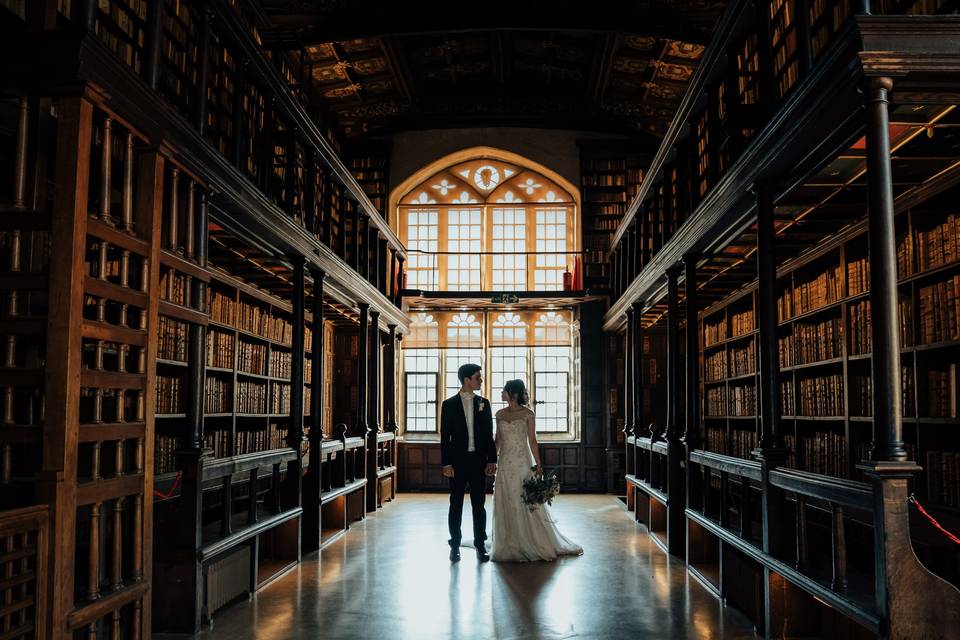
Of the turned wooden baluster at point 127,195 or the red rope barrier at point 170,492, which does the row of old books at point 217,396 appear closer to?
the red rope barrier at point 170,492

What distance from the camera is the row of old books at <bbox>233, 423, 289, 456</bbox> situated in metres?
8.98

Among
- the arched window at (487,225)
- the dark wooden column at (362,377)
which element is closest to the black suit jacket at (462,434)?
the dark wooden column at (362,377)

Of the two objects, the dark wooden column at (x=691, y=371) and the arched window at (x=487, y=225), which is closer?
the dark wooden column at (x=691, y=371)

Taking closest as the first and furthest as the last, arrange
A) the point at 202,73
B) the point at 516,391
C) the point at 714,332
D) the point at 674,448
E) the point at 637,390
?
1. the point at 202,73
2. the point at 516,391
3. the point at 674,448
4. the point at 637,390
5. the point at 714,332

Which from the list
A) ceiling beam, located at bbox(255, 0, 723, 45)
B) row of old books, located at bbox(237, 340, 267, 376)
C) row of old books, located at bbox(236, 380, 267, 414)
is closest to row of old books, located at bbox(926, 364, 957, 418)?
row of old books, located at bbox(237, 340, 267, 376)

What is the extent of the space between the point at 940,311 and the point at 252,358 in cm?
698

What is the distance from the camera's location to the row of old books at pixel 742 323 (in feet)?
29.5

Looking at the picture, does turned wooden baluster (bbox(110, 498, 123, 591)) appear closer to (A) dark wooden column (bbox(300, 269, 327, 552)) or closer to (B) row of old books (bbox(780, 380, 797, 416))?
(A) dark wooden column (bbox(300, 269, 327, 552))

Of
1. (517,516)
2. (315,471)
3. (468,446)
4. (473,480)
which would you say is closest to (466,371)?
(468,446)

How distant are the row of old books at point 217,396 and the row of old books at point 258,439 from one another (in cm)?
46

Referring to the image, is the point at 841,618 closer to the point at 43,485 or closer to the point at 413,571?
the point at 413,571

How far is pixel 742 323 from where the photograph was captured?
930cm

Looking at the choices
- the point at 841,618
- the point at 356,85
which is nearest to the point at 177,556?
the point at 841,618

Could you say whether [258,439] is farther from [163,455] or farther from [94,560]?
[94,560]
